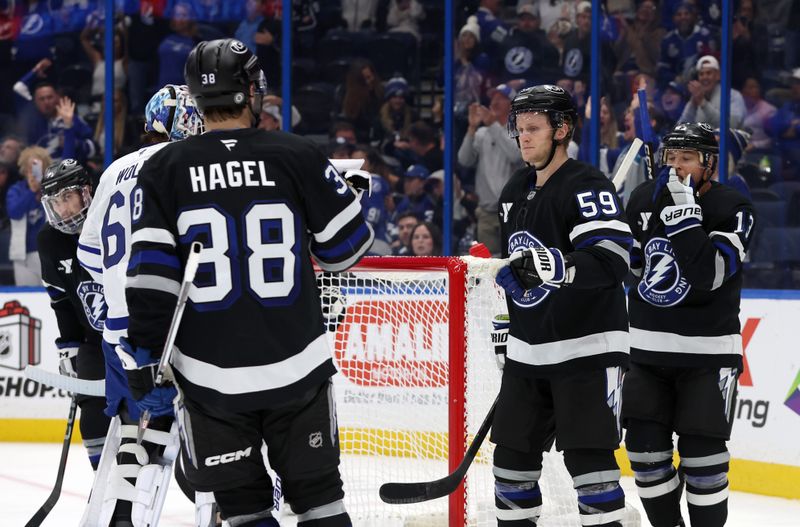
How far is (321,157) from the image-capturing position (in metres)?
2.25

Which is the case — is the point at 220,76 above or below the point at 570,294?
above

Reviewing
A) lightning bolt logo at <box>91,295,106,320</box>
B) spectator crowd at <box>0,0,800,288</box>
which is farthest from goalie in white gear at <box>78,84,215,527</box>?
spectator crowd at <box>0,0,800,288</box>

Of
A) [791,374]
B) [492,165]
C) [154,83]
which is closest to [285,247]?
[791,374]

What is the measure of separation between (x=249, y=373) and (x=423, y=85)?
4.58 metres

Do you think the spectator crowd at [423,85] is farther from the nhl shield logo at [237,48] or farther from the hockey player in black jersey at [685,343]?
the nhl shield logo at [237,48]

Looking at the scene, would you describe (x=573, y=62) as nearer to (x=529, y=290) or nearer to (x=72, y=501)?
(x=72, y=501)

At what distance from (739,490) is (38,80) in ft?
14.8

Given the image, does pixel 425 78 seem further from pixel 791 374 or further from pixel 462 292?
pixel 462 292

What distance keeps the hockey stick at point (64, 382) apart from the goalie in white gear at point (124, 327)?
0.06 meters

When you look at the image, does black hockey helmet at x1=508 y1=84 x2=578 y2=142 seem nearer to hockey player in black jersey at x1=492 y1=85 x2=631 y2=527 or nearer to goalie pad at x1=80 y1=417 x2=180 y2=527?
hockey player in black jersey at x1=492 y1=85 x2=631 y2=527

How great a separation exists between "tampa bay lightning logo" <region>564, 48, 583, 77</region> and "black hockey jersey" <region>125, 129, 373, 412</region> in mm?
4066

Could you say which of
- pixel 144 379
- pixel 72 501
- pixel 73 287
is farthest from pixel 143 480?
pixel 72 501

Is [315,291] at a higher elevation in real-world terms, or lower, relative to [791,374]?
higher

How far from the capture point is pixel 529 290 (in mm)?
2771
